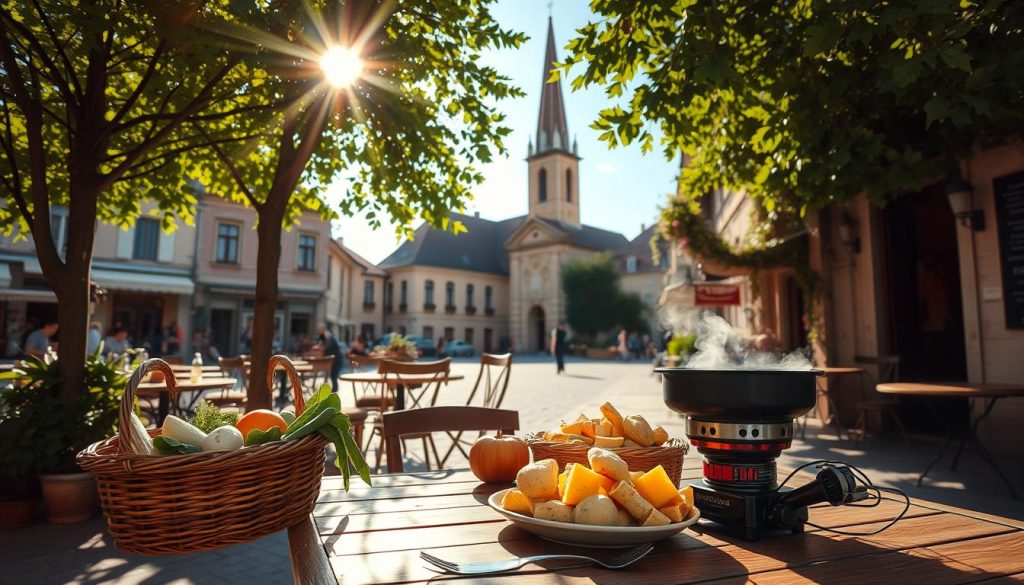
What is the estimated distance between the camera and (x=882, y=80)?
3.74 metres

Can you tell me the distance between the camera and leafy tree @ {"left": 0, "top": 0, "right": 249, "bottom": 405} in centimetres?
350

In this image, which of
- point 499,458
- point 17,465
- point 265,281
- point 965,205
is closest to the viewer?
point 499,458

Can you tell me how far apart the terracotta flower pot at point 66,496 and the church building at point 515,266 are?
44.5 m

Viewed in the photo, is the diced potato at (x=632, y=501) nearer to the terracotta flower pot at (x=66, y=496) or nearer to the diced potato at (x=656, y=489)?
the diced potato at (x=656, y=489)

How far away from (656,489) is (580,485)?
160 millimetres

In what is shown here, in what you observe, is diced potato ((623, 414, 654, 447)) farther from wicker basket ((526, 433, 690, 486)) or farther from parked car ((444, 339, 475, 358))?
parked car ((444, 339, 475, 358))

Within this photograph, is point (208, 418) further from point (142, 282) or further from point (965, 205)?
point (142, 282)

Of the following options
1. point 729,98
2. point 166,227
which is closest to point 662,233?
point 729,98

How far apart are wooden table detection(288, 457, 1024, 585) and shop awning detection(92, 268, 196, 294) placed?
23855 mm

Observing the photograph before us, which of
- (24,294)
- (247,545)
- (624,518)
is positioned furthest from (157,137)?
(24,294)

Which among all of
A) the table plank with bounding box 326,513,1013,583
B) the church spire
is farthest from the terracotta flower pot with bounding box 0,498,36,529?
the church spire

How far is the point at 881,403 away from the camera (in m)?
6.83

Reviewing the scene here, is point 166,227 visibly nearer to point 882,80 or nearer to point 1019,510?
point 882,80

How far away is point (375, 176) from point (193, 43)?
2697 mm
